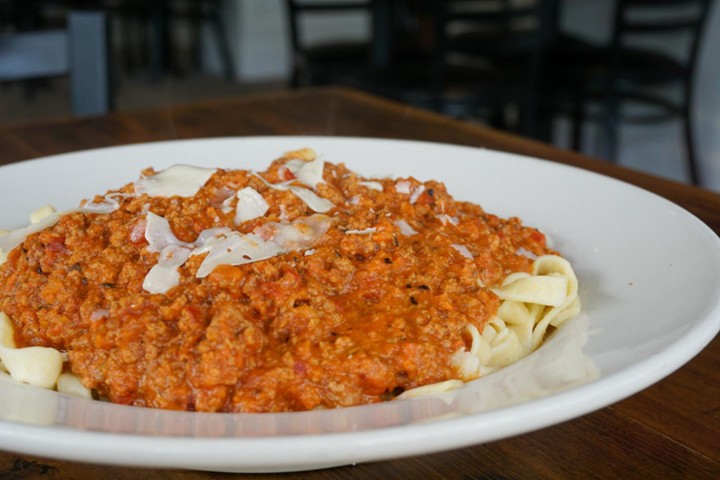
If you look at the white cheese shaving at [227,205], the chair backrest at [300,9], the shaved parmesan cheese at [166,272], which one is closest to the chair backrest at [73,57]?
the white cheese shaving at [227,205]

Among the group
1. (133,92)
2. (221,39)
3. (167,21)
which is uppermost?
(167,21)

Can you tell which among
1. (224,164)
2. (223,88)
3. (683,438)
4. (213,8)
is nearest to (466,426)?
A: (683,438)

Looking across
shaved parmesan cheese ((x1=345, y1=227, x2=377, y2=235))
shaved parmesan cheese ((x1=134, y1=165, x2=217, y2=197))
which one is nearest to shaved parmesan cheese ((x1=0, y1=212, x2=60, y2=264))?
shaved parmesan cheese ((x1=134, y1=165, x2=217, y2=197))

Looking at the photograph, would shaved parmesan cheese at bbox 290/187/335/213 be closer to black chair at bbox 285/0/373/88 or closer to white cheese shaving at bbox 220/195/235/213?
white cheese shaving at bbox 220/195/235/213

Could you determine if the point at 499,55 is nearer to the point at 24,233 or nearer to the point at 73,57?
the point at 73,57

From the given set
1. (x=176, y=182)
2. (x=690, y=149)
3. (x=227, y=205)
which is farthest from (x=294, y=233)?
(x=690, y=149)

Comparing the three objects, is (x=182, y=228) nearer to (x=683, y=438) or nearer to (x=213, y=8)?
(x=683, y=438)
